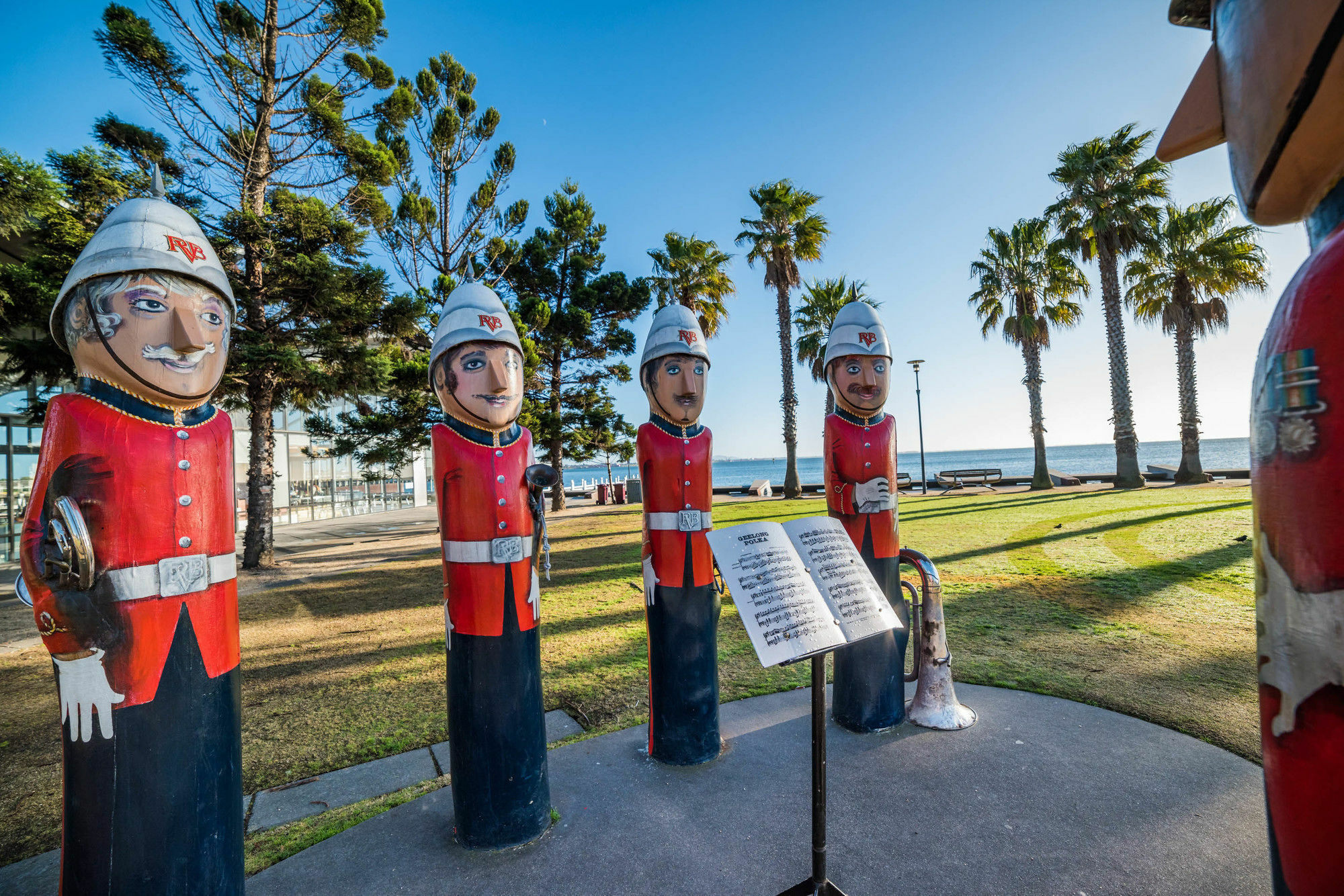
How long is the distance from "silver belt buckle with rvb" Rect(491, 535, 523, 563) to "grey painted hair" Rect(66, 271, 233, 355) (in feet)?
4.78

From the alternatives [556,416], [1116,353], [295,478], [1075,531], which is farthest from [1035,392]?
[295,478]

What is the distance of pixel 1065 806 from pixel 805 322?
1993 cm

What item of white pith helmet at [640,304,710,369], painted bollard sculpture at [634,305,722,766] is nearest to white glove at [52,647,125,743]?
painted bollard sculpture at [634,305,722,766]

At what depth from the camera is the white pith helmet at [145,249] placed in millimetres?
1874

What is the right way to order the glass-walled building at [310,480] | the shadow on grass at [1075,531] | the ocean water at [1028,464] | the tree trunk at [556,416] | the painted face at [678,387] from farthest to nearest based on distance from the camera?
the ocean water at [1028,464] → the glass-walled building at [310,480] → the tree trunk at [556,416] → the shadow on grass at [1075,531] → the painted face at [678,387]

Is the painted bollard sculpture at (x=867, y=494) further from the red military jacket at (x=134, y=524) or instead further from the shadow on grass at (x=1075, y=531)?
the shadow on grass at (x=1075, y=531)

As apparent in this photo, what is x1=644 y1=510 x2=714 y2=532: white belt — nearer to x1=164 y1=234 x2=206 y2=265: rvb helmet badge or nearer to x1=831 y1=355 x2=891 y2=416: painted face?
x1=831 y1=355 x2=891 y2=416: painted face

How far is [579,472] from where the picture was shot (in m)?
153

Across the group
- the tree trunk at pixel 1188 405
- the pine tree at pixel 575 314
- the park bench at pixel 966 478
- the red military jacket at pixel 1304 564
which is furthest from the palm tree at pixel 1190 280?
the red military jacket at pixel 1304 564

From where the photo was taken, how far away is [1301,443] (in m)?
0.78

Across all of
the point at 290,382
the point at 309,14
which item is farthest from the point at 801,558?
the point at 309,14

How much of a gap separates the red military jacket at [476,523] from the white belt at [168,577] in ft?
2.82

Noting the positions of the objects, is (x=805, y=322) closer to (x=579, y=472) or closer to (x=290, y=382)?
(x=290, y=382)

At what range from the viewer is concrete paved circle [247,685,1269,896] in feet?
7.66
